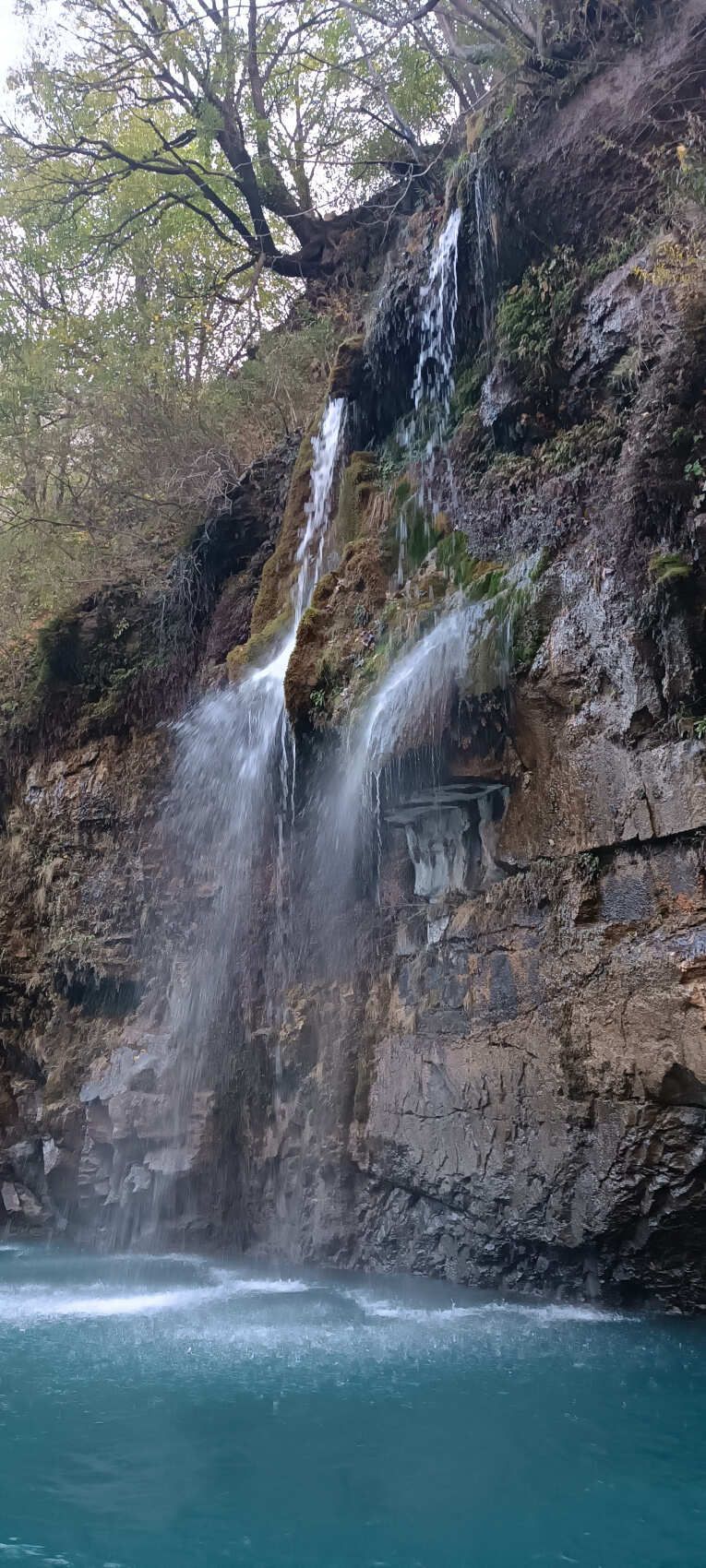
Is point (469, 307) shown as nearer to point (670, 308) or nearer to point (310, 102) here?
point (670, 308)

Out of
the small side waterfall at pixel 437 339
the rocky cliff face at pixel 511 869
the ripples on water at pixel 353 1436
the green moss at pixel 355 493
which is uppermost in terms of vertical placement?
the small side waterfall at pixel 437 339

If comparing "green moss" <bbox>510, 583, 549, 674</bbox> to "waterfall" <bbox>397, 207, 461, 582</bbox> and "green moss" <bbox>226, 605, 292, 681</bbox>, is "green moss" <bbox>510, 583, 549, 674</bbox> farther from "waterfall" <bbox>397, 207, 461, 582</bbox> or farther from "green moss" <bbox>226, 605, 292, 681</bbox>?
"green moss" <bbox>226, 605, 292, 681</bbox>

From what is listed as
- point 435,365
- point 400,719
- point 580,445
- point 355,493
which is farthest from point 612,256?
point 400,719

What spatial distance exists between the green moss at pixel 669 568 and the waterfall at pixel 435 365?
3.21 metres

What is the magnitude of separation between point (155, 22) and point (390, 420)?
21.1 feet

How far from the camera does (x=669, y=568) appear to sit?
6926 millimetres

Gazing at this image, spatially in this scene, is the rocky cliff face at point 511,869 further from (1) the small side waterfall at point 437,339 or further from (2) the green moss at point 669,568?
(1) the small side waterfall at point 437,339

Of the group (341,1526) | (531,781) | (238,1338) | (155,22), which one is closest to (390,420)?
(531,781)

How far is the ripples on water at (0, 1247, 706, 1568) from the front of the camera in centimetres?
403

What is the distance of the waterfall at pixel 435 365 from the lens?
9.95 m

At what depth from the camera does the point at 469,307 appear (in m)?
9.80

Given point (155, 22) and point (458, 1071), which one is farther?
point (155, 22)

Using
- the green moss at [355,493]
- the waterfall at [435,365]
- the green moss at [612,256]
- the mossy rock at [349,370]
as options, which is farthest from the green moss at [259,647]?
the green moss at [612,256]

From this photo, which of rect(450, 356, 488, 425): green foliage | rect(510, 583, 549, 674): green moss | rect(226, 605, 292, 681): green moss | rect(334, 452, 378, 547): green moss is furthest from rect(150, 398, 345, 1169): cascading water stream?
Answer: rect(510, 583, 549, 674): green moss
